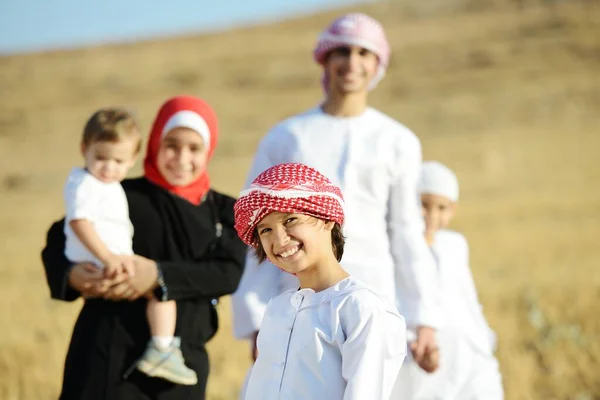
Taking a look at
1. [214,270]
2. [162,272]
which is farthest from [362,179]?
[162,272]

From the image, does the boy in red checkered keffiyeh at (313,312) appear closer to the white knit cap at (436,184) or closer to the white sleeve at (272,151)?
the white sleeve at (272,151)

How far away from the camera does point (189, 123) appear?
5242 mm

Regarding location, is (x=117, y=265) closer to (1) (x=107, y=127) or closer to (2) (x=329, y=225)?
(1) (x=107, y=127)

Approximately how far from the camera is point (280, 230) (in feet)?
12.9

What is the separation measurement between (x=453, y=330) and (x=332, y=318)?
276cm

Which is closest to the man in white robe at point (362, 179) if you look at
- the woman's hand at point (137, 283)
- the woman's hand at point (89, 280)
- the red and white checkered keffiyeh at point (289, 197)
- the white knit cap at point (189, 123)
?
the white knit cap at point (189, 123)

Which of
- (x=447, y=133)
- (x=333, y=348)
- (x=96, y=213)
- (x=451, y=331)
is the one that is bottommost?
(x=333, y=348)

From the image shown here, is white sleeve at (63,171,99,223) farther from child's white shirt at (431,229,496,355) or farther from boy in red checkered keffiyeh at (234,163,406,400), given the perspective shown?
child's white shirt at (431,229,496,355)

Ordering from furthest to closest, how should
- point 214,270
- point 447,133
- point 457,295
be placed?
point 447,133
point 457,295
point 214,270

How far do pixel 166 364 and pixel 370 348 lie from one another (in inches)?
60.2

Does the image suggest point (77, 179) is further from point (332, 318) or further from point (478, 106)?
point (478, 106)

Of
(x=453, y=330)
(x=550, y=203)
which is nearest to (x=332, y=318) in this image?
(x=453, y=330)

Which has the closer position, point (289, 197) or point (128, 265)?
point (289, 197)

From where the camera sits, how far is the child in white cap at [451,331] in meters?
6.16
